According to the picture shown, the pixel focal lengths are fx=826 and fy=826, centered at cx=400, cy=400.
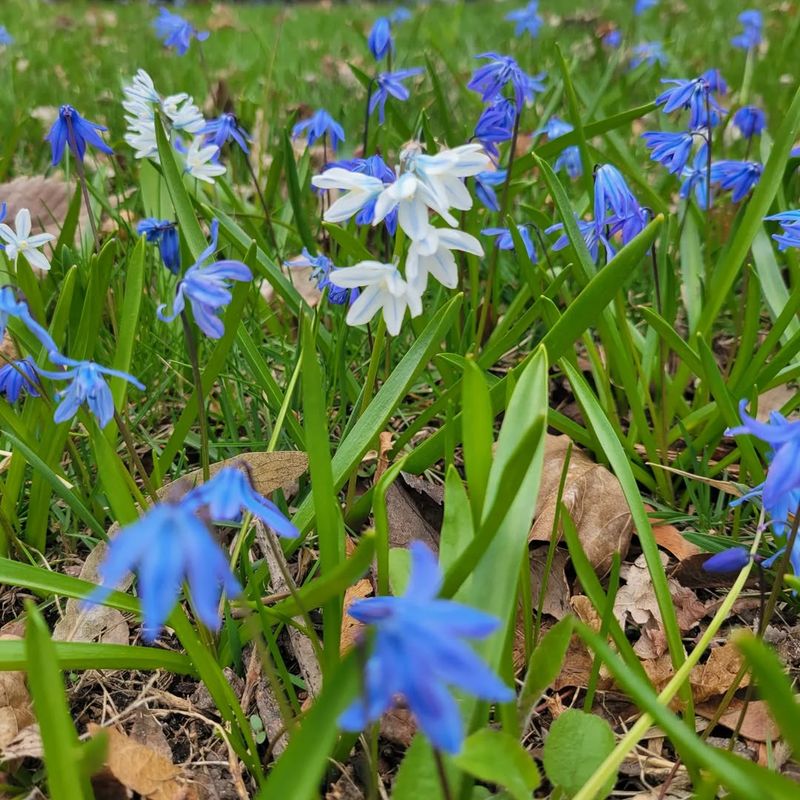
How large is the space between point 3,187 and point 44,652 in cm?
236

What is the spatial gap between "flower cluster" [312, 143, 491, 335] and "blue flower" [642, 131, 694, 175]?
110 centimetres

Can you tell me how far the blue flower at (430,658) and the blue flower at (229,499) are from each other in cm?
31

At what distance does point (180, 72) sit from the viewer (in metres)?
4.91

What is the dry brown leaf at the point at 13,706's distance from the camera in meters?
1.33

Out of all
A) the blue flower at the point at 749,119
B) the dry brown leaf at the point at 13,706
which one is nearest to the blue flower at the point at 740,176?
the blue flower at the point at 749,119

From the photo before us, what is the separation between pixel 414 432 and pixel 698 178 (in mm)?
1217

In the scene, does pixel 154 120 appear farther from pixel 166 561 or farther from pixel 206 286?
pixel 166 561

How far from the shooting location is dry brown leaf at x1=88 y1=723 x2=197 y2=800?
123 cm

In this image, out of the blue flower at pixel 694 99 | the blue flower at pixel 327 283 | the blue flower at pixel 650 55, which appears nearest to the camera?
the blue flower at pixel 327 283

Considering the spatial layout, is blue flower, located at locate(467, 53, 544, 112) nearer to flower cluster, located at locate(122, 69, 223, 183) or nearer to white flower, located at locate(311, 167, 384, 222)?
flower cluster, located at locate(122, 69, 223, 183)

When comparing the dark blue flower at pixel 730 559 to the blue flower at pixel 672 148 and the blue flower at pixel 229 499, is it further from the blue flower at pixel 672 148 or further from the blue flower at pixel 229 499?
the blue flower at pixel 672 148

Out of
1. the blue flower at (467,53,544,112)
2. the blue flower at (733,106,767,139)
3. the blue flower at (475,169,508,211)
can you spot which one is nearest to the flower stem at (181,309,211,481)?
the blue flower at (475,169,508,211)

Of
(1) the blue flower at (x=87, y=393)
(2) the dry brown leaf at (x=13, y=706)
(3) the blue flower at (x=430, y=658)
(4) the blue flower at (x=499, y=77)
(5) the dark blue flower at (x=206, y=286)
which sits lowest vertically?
(2) the dry brown leaf at (x=13, y=706)

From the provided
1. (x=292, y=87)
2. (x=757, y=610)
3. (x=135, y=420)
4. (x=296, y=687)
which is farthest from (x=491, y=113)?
(x=292, y=87)
